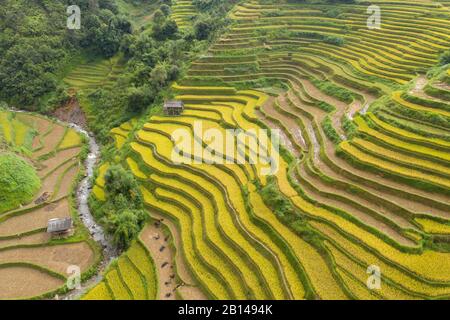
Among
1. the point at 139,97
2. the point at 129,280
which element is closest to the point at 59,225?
the point at 129,280

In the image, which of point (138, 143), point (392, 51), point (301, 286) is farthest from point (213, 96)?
point (301, 286)

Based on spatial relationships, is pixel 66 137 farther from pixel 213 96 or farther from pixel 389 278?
pixel 389 278

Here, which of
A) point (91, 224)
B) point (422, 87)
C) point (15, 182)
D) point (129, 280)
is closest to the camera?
point (129, 280)

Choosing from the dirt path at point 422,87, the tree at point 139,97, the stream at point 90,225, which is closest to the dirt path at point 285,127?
the dirt path at point 422,87

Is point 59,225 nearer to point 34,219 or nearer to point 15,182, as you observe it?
point 34,219

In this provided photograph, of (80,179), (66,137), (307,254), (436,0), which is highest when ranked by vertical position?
(436,0)

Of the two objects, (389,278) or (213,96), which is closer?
(389,278)
